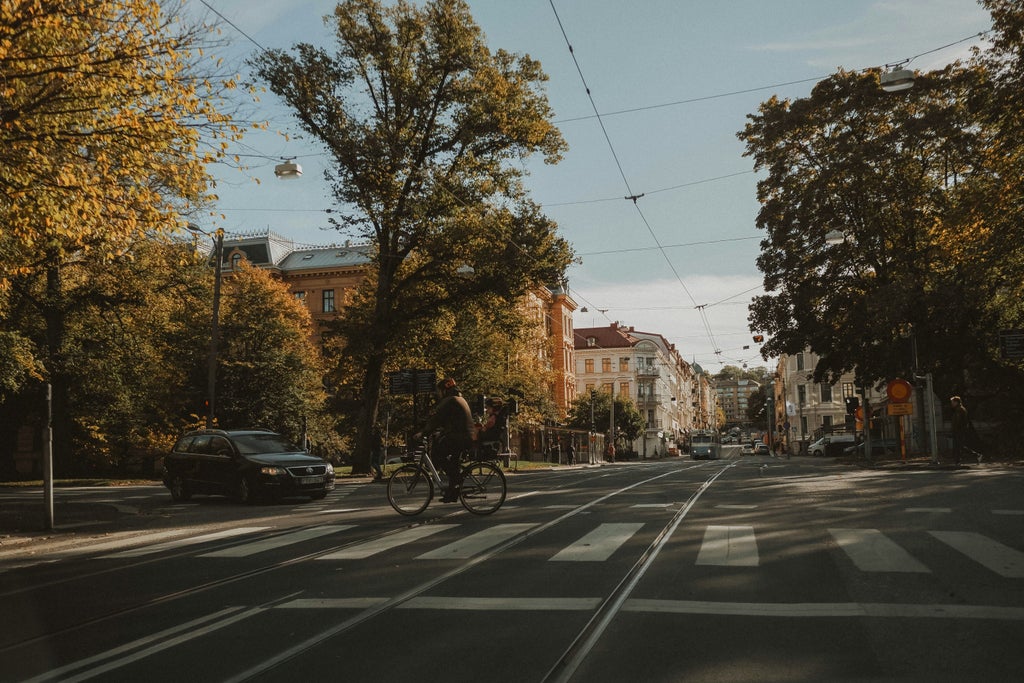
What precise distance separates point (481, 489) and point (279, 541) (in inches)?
123

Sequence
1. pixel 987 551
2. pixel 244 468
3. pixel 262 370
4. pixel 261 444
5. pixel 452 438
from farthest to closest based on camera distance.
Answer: pixel 262 370, pixel 261 444, pixel 244 468, pixel 452 438, pixel 987 551

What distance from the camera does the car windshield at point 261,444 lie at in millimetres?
18156

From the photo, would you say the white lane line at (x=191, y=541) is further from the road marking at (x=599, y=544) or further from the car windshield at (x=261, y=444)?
the car windshield at (x=261, y=444)

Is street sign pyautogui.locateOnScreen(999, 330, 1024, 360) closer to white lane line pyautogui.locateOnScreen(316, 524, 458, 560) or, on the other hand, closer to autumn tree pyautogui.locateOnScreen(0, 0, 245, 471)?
white lane line pyautogui.locateOnScreen(316, 524, 458, 560)

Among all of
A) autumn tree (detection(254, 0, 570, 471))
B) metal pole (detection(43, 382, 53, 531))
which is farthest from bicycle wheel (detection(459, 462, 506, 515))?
autumn tree (detection(254, 0, 570, 471))

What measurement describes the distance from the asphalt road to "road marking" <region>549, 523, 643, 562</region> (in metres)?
0.06

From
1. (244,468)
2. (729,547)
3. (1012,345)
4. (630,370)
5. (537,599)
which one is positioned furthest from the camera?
(630,370)

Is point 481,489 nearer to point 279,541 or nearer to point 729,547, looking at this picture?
point 279,541

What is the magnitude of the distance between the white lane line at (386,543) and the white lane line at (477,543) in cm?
58

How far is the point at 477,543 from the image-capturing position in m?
9.17

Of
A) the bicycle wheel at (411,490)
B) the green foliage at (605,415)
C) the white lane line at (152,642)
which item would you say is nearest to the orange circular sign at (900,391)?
the bicycle wheel at (411,490)

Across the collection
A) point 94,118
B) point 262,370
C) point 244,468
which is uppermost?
point 94,118

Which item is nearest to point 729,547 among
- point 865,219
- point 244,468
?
point 244,468

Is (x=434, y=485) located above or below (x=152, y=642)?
above
